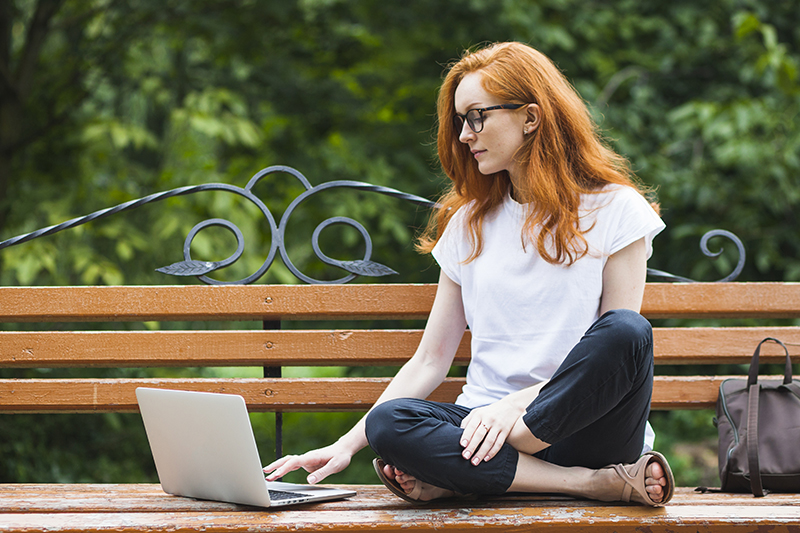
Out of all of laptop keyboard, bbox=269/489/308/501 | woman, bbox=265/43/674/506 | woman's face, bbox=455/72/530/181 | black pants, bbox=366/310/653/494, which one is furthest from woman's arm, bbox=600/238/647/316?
laptop keyboard, bbox=269/489/308/501

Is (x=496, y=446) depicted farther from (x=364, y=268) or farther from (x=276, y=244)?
Answer: (x=276, y=244)

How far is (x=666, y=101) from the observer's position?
451 cm

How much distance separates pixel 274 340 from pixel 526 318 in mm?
758

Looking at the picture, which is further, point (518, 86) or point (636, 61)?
point (636, 61)

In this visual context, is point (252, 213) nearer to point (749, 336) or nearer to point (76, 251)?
point (76, 251)

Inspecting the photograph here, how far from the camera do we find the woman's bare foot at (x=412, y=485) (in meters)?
1.62

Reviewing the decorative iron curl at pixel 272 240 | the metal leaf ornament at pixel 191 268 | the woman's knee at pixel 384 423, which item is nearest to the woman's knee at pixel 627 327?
the woman's knee at pixel 384 423

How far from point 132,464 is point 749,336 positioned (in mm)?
3041

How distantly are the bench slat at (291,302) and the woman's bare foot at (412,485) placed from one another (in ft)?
2.25

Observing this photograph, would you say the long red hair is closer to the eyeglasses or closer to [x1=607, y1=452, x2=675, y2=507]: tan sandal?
the eyeglasses

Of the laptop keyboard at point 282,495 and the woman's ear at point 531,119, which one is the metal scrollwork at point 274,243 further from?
the laptop keyboard at point 282,495

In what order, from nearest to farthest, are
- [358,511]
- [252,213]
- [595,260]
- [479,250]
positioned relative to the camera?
[358,511] < [595,260] < [479,250] < [252,213]

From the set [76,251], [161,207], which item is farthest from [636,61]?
[76,251]

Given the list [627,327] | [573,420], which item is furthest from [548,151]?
[573,420]
